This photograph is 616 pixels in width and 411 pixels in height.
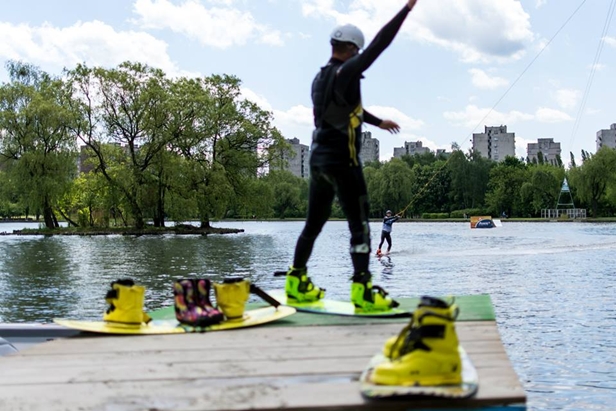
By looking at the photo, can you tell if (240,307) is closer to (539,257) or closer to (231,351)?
(231,351)

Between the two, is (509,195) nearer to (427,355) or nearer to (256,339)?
(256,339)

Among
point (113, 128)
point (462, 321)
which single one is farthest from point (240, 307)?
point (113, 128)

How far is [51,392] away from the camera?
128 inches

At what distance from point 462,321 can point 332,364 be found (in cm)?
148

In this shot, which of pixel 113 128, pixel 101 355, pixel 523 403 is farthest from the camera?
pixel 113 128

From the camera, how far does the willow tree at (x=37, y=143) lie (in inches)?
2313

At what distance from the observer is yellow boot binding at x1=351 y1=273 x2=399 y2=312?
211 inches

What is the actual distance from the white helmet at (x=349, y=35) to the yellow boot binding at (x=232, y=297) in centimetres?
208

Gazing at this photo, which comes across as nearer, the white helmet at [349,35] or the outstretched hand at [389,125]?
the white helmet at [349,35]

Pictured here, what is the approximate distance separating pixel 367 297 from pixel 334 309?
0.32m

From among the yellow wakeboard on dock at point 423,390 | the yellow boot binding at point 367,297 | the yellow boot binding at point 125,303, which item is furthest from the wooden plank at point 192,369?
the yellow boot binding at point 367,297

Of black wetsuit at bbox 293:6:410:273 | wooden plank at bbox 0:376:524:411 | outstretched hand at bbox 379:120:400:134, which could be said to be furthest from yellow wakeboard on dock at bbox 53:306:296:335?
outstretched hand at bbox 379:120:400:134

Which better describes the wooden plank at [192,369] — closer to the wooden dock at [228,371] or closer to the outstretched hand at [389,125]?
the wooden dock at [228,371]

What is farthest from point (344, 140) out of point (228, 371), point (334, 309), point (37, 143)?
point (37, 143)
